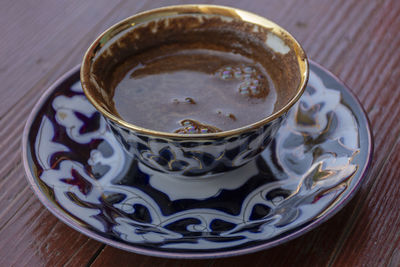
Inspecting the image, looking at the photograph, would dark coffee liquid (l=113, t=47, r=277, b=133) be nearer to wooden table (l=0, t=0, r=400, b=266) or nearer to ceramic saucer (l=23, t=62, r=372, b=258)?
ceramic saucer (l=23, t=62, r=372, b=258)

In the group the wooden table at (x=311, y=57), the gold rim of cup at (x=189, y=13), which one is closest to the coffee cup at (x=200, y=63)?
the gold rim of cup at (x=189, y=13)

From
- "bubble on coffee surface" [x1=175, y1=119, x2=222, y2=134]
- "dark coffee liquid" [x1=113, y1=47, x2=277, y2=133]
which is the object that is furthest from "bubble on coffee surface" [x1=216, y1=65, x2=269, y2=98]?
"bubble on coffee surface" [x1=175, y1=119, x2=222, y2=134]

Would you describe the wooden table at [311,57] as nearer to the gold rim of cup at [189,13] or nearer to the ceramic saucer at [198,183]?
the ceramic saucer at [198,183]

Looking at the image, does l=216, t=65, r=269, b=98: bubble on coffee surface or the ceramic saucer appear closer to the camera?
the ceramic saucer

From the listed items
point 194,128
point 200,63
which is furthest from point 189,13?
point 194,128

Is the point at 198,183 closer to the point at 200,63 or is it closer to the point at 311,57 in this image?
the point at 200,63
